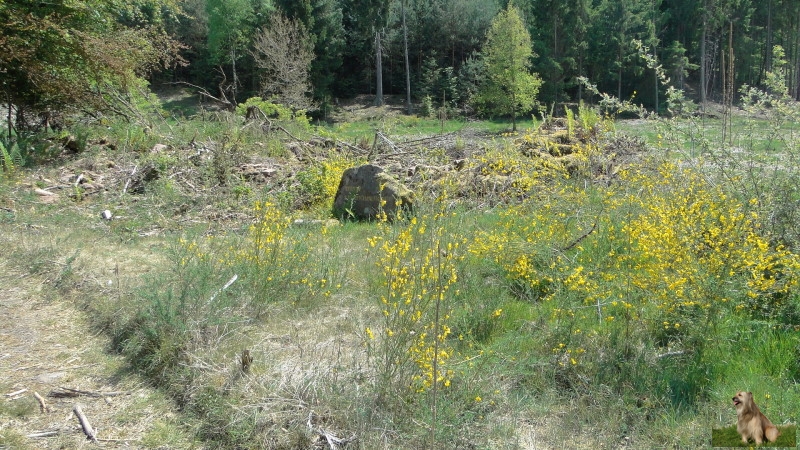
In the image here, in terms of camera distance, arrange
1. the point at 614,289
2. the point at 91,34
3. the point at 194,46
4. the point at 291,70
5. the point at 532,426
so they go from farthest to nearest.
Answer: the point at 194,46 → the point at 291,70 → the point at 91,34 → the point at 614,289 → the point at 532,426

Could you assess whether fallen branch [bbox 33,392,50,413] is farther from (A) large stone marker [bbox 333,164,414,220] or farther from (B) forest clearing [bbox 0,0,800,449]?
(A) large stone marker [bbox 333,164,414,220]

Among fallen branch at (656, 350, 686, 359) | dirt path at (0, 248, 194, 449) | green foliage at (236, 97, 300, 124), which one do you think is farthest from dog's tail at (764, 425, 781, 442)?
green foliage at (236, 97, 300, 124)

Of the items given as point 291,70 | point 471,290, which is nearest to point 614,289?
point 471,290

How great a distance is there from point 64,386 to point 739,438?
3716mm

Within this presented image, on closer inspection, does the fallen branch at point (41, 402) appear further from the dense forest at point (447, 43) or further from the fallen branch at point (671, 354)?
the dense forest at point (447, 43)

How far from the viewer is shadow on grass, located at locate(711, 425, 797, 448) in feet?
8.93

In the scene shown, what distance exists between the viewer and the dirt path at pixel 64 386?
11.2 feet

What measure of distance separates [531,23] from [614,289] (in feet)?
129

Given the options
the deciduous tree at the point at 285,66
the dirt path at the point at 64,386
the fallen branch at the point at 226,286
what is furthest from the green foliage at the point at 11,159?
the deciduous tree at the point at 285,66

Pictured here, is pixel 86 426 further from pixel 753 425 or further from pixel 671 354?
pixel 671 354

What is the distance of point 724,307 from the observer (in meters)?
3.95

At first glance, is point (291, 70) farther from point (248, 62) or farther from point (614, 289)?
point (614, 289)

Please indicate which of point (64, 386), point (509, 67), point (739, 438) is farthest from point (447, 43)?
point (739, 438)

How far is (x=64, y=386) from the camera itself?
394 cm
